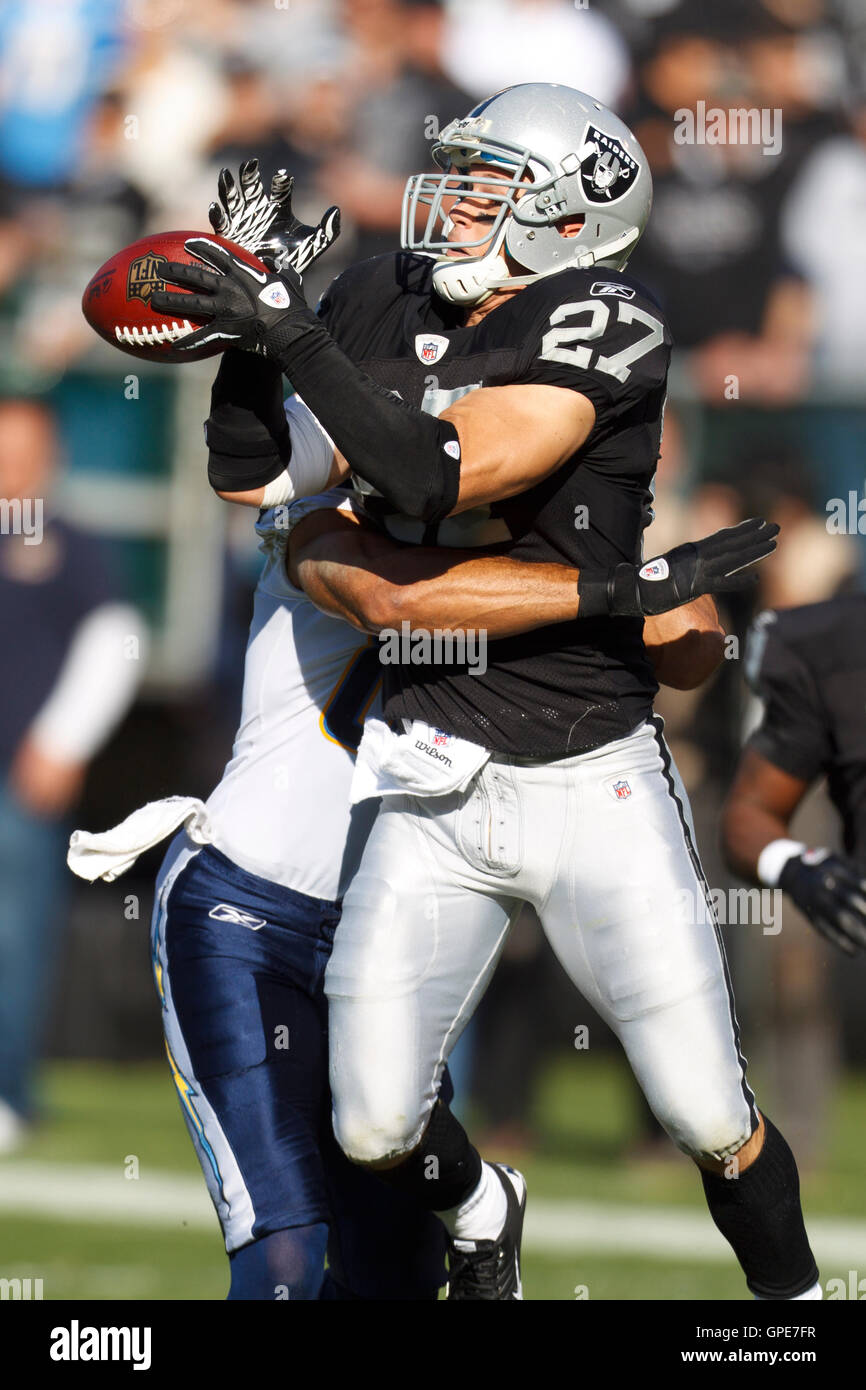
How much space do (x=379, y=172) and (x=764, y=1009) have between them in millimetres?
3688

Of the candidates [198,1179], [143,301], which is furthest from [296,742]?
[198,1179]

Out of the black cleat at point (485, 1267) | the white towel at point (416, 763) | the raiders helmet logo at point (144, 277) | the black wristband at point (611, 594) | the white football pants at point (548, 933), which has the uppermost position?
the raiders helmet logo at point (144, 277)

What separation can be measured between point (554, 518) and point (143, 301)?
2.40ft

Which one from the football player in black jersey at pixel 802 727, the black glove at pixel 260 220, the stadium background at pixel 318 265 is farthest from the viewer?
the stadium background at pixel 318 265

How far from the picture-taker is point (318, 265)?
26.2 ft

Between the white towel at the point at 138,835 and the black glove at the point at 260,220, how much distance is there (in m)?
0.91

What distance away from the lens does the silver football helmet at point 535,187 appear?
3.29 m

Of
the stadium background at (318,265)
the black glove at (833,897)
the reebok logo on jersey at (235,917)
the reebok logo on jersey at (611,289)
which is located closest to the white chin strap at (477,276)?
the reebok logo on jersey at (611,289)

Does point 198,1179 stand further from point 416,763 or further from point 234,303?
point 234,303

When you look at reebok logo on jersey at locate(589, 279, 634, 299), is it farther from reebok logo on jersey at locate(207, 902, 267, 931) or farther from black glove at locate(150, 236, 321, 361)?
reebok logo on jersey at locate(207, 902, 267, 931)

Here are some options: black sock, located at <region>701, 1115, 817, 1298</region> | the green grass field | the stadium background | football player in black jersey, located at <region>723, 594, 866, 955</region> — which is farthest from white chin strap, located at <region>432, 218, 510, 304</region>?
the stadium background

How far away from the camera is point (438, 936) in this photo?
3.19 m

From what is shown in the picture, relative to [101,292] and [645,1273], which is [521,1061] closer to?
[645,1273]

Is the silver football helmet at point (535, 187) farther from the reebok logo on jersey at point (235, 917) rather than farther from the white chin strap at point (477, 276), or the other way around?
the reebok logo on jersey at point (235, 917)
